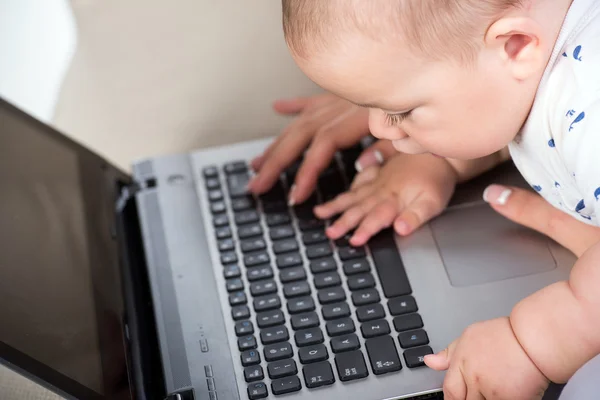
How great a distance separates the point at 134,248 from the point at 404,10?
16.6 inches

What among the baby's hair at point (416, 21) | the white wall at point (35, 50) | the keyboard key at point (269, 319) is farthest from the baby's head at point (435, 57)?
the white wall at point (35, 50)

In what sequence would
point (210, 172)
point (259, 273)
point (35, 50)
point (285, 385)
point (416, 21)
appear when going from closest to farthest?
point (416, 21)
point (285, 385)
point (259, 273)
point (210, 172)
point (35, 50)

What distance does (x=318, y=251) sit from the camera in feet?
2.67

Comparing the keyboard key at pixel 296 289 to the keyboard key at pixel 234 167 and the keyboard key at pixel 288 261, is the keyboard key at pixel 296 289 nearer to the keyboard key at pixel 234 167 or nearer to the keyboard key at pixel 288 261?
the keyboard key at pixel 288 261

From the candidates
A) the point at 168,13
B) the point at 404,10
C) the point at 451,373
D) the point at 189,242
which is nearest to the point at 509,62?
the point at 404,10

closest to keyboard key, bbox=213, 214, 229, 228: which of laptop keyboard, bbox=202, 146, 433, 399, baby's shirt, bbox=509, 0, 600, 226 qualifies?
laptop keyboard, bbox=202, 146, 433, 399

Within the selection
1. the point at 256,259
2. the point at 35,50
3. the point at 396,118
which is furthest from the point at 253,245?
the point at 35,50

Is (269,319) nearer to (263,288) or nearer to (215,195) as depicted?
(263,288)

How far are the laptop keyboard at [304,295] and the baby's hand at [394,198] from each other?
15 mm

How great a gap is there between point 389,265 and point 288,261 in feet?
0.33

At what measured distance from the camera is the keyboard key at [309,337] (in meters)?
0.73

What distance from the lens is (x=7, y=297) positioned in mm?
667

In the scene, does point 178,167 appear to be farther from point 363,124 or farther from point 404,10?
point 404,10

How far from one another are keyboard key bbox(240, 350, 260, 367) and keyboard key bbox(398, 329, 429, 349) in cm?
13
